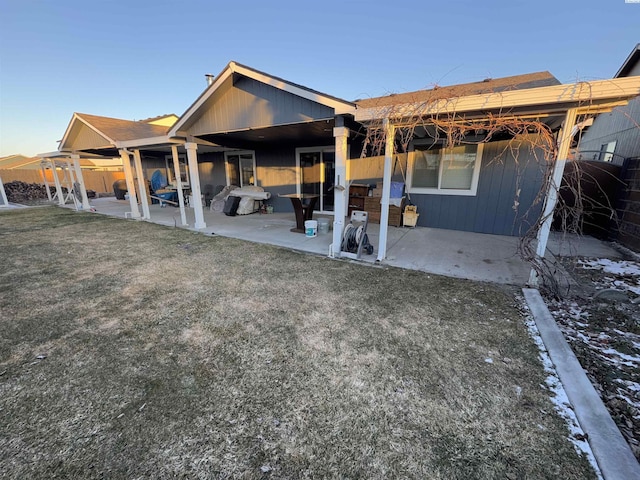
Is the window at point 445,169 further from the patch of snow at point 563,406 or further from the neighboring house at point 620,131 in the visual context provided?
the patch of snow at point 563,406

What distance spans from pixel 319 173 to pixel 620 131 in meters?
8.39

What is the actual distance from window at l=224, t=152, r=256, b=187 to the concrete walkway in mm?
9186

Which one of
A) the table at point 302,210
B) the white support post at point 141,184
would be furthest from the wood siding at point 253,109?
the white support post at point 141,184

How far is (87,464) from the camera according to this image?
1.34m

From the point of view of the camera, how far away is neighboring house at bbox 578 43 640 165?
6.12 meters

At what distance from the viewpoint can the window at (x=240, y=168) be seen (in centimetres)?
973

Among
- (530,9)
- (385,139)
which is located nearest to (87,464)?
(385,139)

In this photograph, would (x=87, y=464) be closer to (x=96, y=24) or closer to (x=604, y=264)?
(x=604, y=264)

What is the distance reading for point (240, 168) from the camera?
10.1 meters

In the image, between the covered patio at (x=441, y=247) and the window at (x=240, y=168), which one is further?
the window at (x=240, y=168)

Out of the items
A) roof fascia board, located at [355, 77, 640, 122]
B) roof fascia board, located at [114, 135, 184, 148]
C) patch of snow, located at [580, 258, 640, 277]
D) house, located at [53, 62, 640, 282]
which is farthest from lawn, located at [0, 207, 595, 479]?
roof fascia board, located at [114, 135, 184, 148]

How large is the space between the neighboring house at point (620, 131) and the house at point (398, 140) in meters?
1.66

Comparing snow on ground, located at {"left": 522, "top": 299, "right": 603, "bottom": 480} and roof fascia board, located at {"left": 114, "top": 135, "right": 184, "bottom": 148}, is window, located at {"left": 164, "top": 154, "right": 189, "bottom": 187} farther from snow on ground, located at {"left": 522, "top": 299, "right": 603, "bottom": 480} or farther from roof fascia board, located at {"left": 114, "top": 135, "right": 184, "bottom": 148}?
snow on ground, located at {"left": 522, "top": 299, "right": 603, "bottom": 480}

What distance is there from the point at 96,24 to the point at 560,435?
1300 cm
